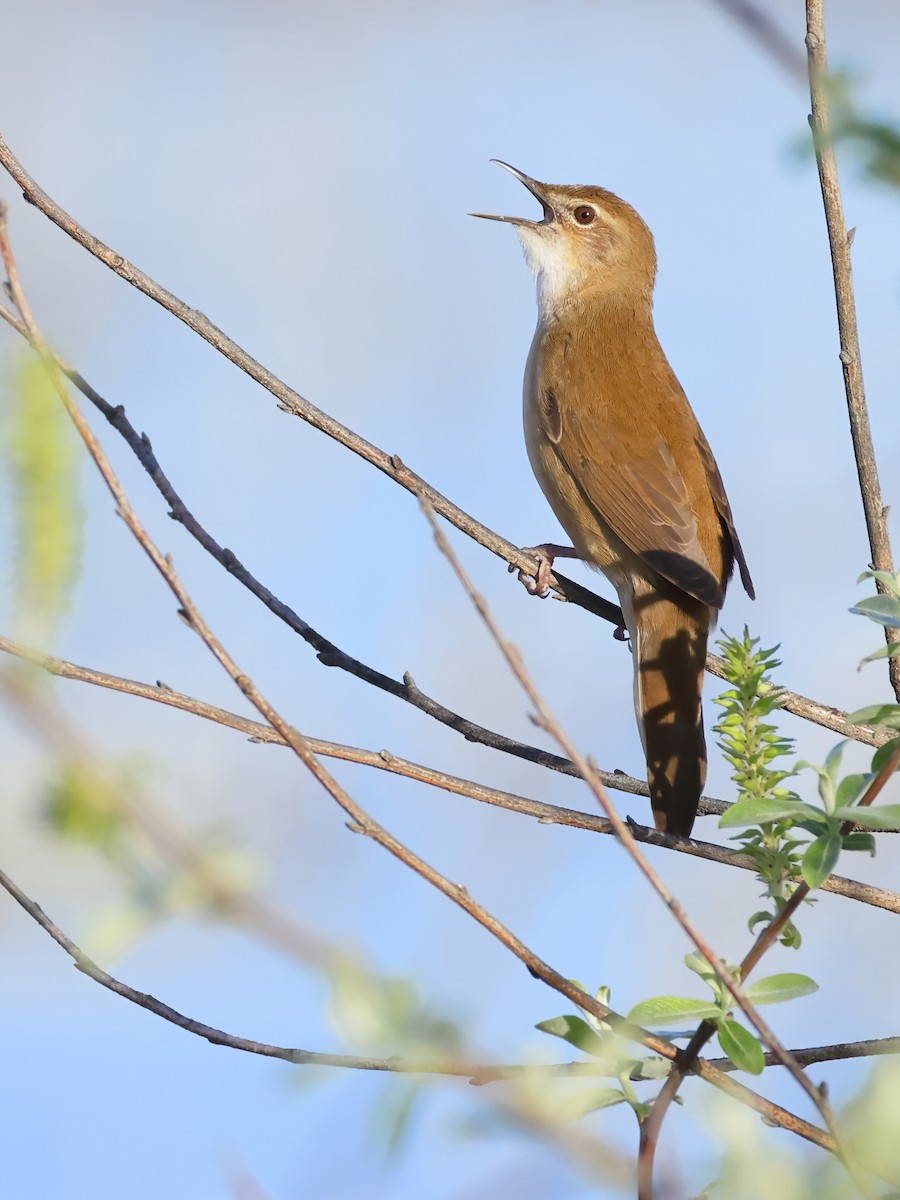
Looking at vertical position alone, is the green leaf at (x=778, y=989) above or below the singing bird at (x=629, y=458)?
below

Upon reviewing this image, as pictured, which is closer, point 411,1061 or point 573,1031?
point 411,1061

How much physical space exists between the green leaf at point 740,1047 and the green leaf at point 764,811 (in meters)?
0.20

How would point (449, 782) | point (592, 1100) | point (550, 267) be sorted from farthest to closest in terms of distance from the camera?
1. point (550, 267)
2. point (449, 782)
3. point (592, 1100)

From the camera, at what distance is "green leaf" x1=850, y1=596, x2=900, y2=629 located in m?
1.38

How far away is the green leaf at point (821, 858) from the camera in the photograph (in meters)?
1.19

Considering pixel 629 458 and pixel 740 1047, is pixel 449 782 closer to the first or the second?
pixel 740 1047

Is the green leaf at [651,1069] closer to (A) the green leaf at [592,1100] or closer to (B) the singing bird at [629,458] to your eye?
(A) the green leaf at [592,1100]

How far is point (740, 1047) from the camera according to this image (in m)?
1.25

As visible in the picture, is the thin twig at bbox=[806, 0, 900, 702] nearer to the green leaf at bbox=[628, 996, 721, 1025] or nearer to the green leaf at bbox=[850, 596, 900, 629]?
the green leaf at bbox=[850, 596, 900, 629]

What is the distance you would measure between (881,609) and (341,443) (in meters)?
1.92

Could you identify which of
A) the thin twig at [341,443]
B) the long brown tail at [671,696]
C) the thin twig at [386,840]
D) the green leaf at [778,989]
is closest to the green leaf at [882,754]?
the green leaf at [778,989]

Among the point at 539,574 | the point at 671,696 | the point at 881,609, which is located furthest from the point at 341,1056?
the point at 539,574

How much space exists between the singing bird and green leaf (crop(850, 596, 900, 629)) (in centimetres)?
158

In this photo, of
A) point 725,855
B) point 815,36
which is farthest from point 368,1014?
point 815,36
